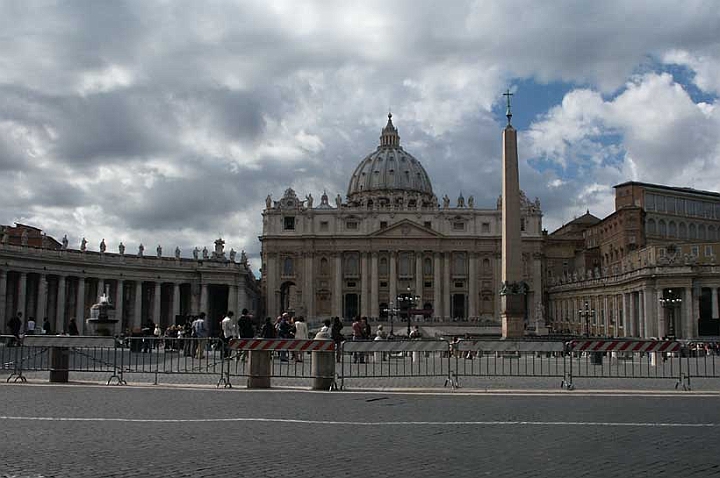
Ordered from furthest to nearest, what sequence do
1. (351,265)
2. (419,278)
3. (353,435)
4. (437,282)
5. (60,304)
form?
(351,265) → (437,282) → (419,278) → (60,304) → (353,435)

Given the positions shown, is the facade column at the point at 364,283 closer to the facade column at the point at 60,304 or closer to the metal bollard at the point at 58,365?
the facade column at the point at 60,304

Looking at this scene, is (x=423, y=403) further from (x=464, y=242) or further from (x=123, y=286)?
(x=464, y=242)

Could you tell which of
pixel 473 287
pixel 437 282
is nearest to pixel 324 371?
pixel 437 282

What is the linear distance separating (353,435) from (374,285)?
3443 inches

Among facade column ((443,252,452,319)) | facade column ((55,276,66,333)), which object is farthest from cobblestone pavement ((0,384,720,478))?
facade column ((443,252,452,319))

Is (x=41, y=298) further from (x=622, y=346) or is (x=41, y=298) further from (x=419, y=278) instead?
(x=419, y=278)

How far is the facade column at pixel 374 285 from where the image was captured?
319 ft

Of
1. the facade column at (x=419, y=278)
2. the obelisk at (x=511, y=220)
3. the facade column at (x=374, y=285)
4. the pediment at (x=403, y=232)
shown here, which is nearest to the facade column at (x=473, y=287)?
the pediment at (x=403, y=232)

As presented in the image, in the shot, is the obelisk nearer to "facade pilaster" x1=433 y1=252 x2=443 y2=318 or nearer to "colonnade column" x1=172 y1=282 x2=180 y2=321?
"colonnade column" x1=172 y1=282 x2=180 y2=321

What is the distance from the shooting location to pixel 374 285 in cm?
9756

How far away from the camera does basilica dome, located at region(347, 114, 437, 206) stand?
130625mm

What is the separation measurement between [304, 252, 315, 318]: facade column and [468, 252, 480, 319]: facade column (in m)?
19.3

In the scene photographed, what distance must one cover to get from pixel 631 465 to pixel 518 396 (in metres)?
7.53

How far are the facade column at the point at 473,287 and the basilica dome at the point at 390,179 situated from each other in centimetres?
2961
